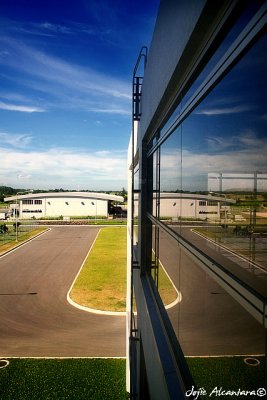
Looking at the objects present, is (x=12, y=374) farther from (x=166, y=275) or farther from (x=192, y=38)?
(x=192, y=38)

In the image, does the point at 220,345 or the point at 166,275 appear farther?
the point at 166,275

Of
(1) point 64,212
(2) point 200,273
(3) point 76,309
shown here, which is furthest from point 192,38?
Result: (1) point 64,212

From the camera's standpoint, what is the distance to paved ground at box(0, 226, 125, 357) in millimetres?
14789

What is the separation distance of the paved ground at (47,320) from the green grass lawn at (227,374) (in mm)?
12799

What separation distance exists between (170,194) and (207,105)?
78.7 inches

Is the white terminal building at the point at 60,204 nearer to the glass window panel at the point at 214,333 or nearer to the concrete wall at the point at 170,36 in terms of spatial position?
the concrete wall at the point at 170,36

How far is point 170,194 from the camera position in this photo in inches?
172

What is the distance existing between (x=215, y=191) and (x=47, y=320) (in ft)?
57.0

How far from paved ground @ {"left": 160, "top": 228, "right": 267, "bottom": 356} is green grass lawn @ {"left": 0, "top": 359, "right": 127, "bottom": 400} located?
9.85m

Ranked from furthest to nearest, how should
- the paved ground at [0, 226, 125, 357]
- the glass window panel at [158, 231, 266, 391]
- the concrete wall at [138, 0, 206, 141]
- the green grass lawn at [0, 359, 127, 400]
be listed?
1. the paved ground at [0, 226, 125, 357]
2. the green grass lawn at [0, 359, 127, 400]
3. the concrete wall at [138, 0, 206, 141]
4. the glass window panel at [158, 231, 266, 391]

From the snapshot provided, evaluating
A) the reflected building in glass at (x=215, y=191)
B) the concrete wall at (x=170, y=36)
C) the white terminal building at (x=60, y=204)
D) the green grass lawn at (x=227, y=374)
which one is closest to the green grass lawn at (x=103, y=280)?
the reflected building in glass at (x=215, y=191)

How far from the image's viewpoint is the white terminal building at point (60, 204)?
220ft

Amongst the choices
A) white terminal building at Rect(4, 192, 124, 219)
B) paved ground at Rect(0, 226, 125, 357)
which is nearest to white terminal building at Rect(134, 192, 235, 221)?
paved ground at Rect(0, 226, 125, 357)

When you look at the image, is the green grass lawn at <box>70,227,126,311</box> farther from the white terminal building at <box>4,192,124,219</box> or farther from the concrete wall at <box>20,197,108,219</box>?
the concrete wall at <box>20,197,108,219</box>
